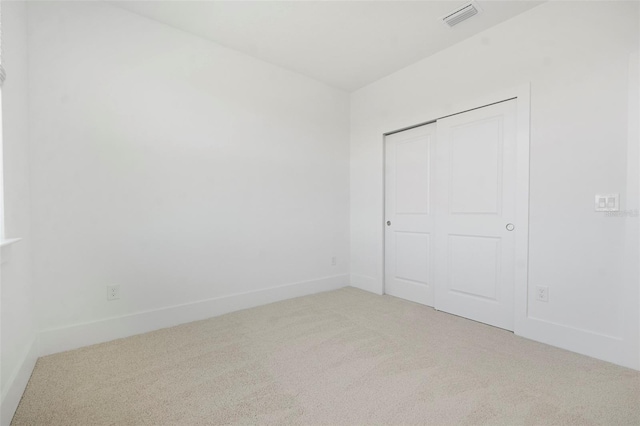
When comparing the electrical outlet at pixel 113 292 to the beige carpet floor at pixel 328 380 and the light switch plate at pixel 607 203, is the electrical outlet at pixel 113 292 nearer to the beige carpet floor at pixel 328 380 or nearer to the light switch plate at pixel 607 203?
A: the beige carpet floor at pixel 328 380

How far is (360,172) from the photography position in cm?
401

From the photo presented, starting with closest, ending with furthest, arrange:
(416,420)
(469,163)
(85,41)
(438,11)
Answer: (416,420), (85,41), (438,11), (469,163)

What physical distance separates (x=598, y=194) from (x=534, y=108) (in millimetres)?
826

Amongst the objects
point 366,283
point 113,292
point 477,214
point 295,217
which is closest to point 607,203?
point 477,214

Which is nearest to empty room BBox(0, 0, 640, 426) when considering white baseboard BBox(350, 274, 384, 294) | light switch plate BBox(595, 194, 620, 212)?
light switch plate BBox(595, 194, 620, 212)

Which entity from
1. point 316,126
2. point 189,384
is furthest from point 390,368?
point 316,126

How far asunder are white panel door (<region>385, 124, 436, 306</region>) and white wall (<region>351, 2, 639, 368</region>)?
82cm

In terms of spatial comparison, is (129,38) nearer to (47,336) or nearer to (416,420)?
(47,336)

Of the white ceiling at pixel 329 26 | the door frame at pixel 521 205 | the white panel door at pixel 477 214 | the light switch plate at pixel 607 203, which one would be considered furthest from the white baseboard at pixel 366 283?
the white ceiling at pixel 329 26

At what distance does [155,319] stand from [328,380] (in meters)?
1.69

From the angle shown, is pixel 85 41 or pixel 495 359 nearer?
pixel 495 359

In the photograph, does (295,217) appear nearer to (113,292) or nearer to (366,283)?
(366,283)

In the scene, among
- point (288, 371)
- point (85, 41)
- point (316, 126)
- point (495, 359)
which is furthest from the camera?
point (316, 126)

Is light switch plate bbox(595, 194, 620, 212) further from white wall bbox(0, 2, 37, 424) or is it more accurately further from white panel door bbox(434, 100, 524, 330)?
white wall bbox(0, 2, 37, 424)
